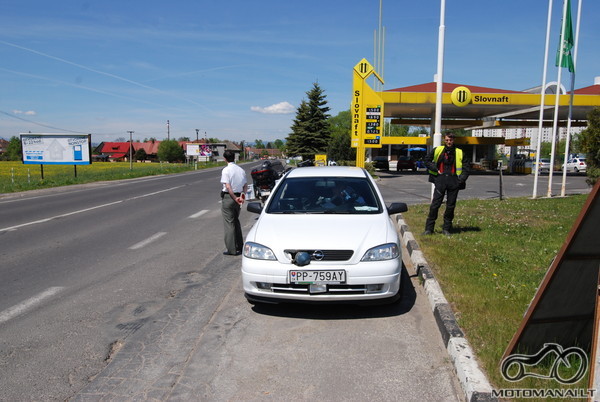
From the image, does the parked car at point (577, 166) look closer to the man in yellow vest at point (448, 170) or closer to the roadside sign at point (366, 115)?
the roadside sign at point (366, 115)

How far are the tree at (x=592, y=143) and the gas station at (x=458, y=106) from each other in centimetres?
930

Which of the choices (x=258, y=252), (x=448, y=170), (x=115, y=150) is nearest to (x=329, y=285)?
(x=258, y=252)

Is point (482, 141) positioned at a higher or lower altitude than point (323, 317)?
higher

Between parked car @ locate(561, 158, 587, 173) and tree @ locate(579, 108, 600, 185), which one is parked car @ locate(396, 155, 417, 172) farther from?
tree @ locate(579, 108, 600, 185)

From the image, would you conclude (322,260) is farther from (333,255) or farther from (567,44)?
(567,44)

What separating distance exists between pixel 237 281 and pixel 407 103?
29.2 meters

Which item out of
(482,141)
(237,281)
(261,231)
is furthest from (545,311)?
(482,141)

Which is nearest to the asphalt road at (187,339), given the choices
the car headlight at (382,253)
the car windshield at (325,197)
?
the car headlight at (382,253)

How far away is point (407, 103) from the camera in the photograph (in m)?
32.6

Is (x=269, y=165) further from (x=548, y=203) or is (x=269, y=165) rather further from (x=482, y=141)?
(x=482, y=141)

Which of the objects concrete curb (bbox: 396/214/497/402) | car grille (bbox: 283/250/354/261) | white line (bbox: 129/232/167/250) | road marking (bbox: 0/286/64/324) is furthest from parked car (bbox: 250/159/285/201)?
car grille (bbox: 283/250/354/261)

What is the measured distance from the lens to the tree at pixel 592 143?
13.6m

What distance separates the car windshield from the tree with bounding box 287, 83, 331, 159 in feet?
146

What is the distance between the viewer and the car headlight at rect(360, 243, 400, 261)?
176 inches
